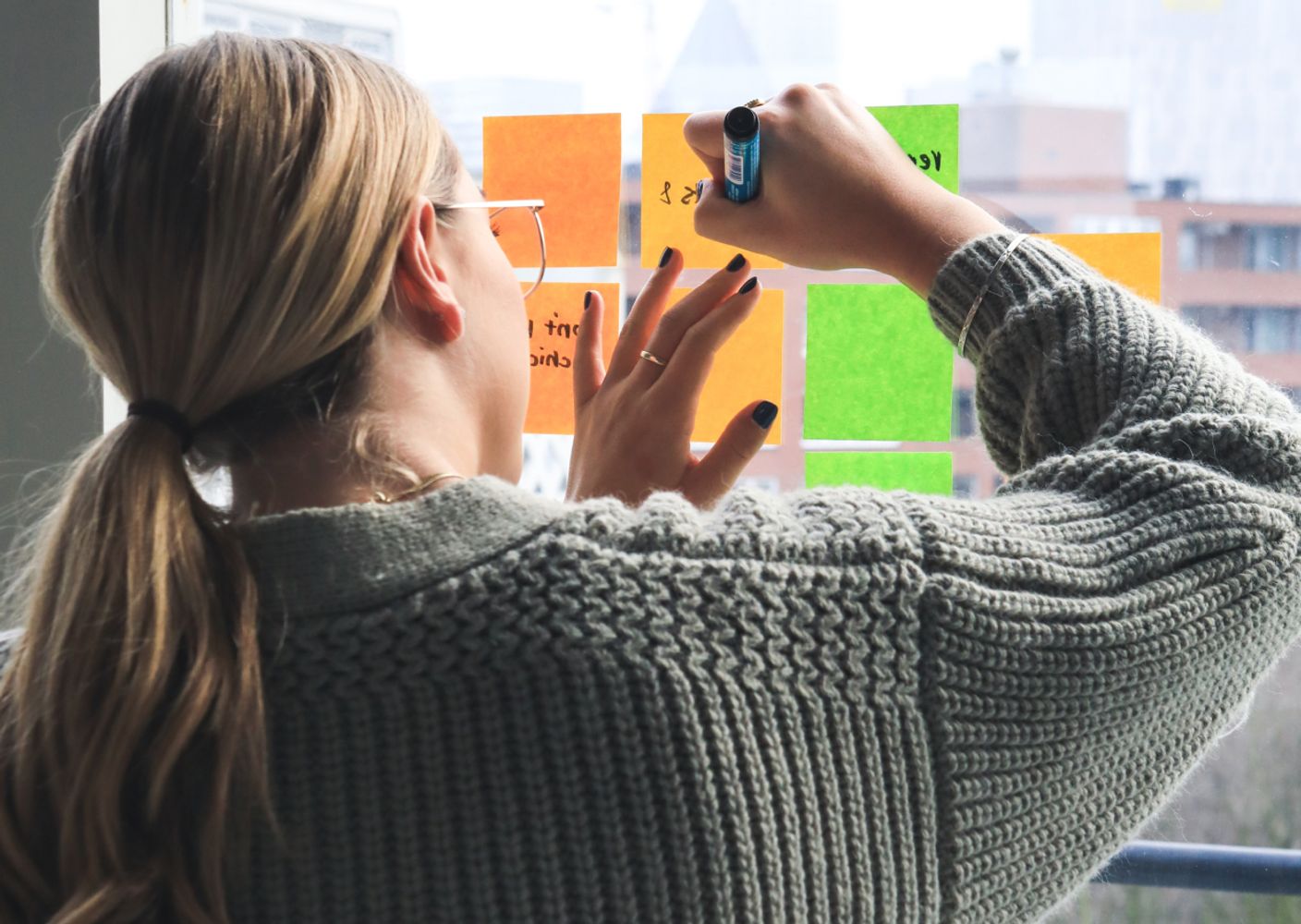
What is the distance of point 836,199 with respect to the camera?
0.79 meters

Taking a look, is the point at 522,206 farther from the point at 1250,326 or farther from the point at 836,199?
the point at 1250,326

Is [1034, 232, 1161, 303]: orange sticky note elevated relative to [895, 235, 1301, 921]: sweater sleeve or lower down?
elevated

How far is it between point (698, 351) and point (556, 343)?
0.17 m

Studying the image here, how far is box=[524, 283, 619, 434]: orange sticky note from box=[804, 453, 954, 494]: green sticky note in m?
0.20

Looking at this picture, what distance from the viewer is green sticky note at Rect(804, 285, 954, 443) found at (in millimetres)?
879

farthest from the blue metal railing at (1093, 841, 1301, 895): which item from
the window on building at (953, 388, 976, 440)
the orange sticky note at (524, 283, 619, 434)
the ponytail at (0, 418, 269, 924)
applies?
the ponytail at (0, 418, 269, 924)

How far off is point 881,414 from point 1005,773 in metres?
0.37

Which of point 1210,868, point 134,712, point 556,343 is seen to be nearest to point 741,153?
point 556,343

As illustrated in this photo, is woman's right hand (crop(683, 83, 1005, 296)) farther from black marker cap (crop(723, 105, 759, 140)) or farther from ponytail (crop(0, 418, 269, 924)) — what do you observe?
ponytail (crop(0, 418, 269, 924))

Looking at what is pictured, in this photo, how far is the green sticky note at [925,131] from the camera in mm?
850

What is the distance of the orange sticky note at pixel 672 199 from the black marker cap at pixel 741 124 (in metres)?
0.12

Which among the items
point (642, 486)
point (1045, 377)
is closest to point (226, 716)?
point (642, 486)

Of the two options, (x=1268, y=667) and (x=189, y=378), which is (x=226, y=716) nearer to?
(x=189, y=378)

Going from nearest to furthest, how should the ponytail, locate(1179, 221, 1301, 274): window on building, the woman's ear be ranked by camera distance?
the ponytail → the woman's ear → locate(1179, 221, 1301, 274): window on building
